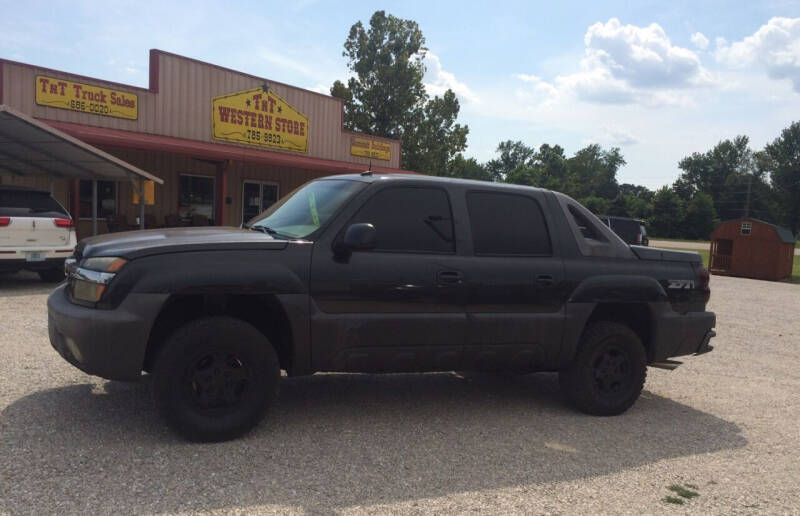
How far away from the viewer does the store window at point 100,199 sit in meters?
15.9

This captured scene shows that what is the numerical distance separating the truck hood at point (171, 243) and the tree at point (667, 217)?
84145 mm

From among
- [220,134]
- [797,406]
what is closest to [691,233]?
[220,134]

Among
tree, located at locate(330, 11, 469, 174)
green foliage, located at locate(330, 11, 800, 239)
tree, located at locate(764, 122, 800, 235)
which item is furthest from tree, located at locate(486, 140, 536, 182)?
tree, located at locate(330, 11, 469, 174)

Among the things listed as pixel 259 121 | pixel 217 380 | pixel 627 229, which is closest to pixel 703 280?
pixel 217 380

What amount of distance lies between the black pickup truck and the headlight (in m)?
0.01

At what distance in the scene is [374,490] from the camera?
3377mm

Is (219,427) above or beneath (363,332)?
beneath

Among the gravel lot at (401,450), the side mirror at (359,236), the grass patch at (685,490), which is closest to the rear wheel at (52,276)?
the gravel lot at (401,450)

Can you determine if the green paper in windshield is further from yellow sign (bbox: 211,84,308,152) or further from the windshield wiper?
yellow sign (bbox: 211,84,308,152)

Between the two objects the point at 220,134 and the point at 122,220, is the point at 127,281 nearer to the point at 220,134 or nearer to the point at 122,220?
the point at 122,220

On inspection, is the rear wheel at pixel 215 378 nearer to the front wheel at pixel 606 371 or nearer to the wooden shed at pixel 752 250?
the front wheel at pixel 606 371

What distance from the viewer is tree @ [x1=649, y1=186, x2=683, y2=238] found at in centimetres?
8075

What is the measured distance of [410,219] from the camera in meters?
4.45

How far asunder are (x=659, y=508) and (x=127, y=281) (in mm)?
3244
